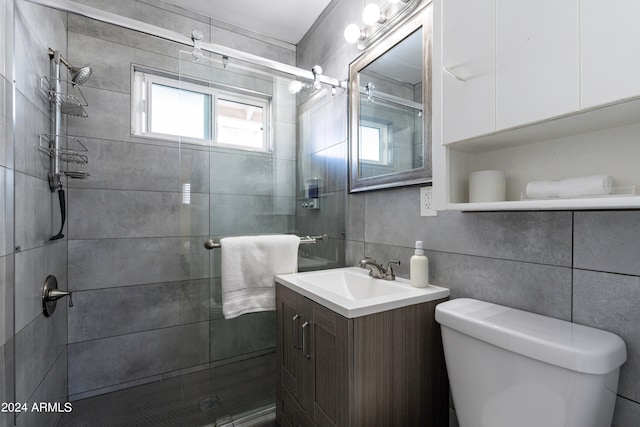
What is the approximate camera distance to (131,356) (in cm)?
190

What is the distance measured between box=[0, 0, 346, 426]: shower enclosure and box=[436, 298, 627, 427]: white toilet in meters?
0.97

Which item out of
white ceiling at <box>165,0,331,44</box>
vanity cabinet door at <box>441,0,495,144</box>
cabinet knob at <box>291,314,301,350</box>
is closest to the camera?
vanity cabinet door at <box>441,0,495,144</box>

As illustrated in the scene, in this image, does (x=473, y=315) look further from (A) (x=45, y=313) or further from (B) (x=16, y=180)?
(A) (x=45, y=313)

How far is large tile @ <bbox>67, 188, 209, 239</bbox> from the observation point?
179 centimetres

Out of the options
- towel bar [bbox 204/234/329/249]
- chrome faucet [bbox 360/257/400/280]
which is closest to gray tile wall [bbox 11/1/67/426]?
towel bar [bbox 204/234/329/249]

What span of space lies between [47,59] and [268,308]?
5.85 feet

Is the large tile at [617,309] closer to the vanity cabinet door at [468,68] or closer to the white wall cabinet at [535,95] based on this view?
the white wall cabinet at [535,95]

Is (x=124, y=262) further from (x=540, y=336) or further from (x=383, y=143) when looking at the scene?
(x=540, y=336)

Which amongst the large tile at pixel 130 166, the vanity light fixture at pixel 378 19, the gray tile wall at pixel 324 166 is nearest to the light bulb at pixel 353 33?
the vanity light fixture at pixel 378 19

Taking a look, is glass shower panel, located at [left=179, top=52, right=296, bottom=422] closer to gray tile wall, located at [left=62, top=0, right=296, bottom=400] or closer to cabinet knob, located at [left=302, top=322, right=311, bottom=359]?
gray tile wall, located at [left=62, top=0, right=296, bottom=400]

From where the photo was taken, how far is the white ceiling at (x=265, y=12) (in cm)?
195

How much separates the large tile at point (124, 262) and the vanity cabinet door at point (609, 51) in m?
1.74

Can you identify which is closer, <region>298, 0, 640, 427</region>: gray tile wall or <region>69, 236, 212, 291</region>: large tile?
<region>298, 0, 640, 427</region>: gray tile wall

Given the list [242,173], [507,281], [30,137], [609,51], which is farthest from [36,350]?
[609,51]
